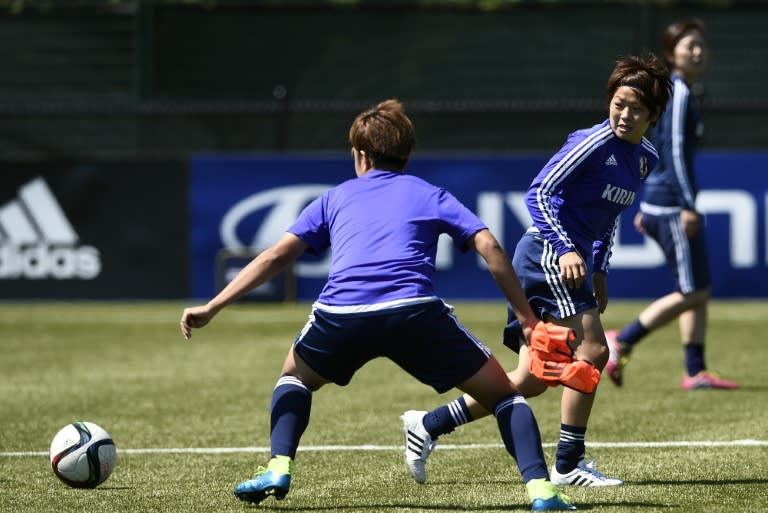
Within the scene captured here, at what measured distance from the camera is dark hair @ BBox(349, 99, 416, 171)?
5719mm

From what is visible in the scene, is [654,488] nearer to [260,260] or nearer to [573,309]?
[573,309]

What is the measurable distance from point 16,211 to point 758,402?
9815 millimetres

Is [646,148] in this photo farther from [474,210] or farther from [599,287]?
[474,210]

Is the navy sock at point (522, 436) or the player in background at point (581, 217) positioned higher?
the player in background at point (581, 217)

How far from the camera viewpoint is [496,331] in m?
13.8

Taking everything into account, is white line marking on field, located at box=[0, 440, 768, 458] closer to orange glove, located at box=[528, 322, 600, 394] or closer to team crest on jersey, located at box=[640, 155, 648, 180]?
team crest on jersey, located at box=[640, 155, 648, 180]

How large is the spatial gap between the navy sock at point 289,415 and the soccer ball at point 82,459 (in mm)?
930

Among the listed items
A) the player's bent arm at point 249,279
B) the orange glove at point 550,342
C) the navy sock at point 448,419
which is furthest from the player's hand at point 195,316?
the navy sock at point 448,419

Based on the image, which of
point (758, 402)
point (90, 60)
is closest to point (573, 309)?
point (758, 402)

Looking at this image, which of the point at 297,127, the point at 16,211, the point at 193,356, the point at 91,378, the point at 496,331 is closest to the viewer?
the point at 91,378

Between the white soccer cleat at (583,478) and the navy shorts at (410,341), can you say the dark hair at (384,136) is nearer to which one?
the navy shorts at (410,341)

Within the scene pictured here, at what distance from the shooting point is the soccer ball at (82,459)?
6.26 m

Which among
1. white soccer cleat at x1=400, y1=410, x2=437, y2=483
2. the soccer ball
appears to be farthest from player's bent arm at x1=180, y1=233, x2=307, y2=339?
white soccer cleat at x1=400, y1=410, x2=437, y2=483

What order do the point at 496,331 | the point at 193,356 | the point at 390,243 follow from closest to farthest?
the point at 390,243 → the point at 193,356 → the point at 496,331
